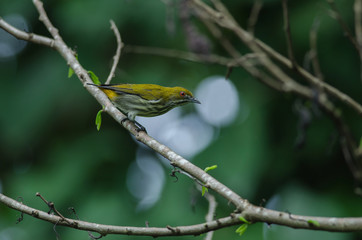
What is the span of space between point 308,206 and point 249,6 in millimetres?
2584

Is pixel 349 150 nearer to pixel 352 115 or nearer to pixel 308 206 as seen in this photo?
pixel 308 206

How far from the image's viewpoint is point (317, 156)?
5.23 metres

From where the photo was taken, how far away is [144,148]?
234 inches

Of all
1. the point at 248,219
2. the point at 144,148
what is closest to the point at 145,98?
the point at 144,148

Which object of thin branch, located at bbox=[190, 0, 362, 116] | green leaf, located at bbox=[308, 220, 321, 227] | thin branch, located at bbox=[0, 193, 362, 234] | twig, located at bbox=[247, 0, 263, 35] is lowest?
green leaf, located at bbox=[308, 220, 321, 227]

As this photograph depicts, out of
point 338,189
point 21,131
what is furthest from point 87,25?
point 338,189

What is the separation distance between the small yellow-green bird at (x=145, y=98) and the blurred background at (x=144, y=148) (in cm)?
58

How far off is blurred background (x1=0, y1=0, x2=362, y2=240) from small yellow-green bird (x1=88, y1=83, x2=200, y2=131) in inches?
22.8

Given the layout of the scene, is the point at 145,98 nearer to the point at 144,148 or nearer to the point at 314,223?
the point at 144,148

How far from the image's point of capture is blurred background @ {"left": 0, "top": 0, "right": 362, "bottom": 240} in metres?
4.84

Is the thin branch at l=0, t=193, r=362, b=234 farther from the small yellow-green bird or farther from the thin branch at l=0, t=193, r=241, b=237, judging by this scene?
the small yellow-green bird

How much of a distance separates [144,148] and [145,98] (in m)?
1.29

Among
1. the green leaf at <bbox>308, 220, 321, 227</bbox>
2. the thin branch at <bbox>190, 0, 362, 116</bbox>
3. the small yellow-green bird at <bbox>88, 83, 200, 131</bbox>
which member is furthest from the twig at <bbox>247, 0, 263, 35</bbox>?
the green leaf at <bbox>308, 220, 321, 227</bbox>

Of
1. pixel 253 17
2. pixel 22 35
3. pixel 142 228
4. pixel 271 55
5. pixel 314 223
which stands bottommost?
pixel 314 223
